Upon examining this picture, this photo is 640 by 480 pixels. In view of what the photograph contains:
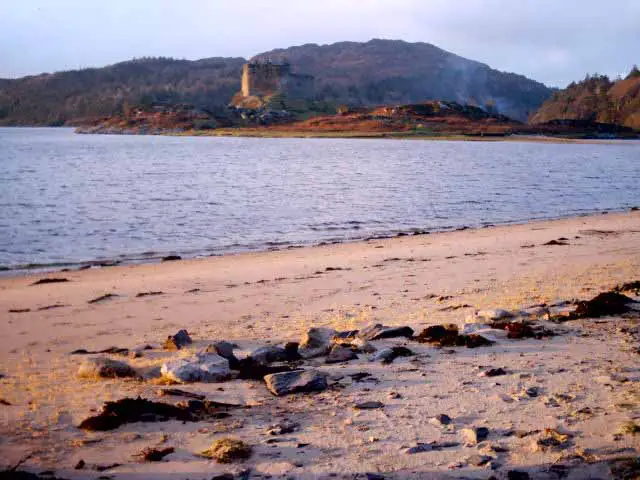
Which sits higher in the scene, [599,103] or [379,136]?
[599,103]

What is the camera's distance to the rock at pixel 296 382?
6250 mm

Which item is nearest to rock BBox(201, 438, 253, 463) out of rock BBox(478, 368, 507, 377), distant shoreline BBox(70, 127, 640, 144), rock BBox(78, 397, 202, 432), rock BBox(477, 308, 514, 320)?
rock BBox(78, 397, 202, 432)

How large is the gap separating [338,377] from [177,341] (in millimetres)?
2329

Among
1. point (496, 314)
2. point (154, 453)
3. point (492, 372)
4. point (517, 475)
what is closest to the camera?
point (517, 475)

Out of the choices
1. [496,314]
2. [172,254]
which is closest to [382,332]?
[496,314]

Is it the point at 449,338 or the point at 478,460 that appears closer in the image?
the point at 478,460

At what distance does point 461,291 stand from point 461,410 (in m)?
5.94

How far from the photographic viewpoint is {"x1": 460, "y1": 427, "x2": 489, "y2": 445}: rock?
5.18 metres

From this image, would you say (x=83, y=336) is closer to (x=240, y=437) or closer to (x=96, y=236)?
(x=240, y=437)

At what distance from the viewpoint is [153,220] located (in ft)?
80.9

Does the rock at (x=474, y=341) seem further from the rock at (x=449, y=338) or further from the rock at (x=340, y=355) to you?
the rock at (x=340, y=355)

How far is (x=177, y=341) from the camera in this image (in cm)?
815

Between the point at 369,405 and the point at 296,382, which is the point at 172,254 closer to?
the point at 296,382

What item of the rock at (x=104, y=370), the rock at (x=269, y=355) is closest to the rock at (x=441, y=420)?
the rock at (x=269, y=355)
